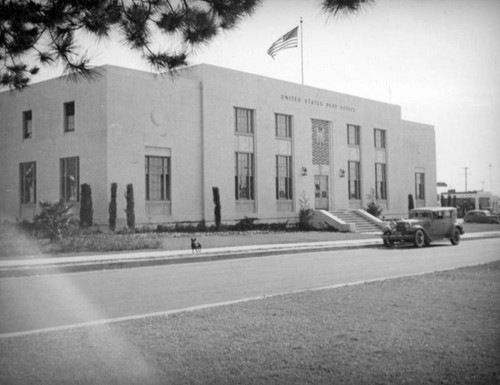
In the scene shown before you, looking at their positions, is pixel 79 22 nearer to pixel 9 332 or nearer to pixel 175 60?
pixel 175 60

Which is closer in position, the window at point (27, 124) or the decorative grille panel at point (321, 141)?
the window at point (27, 124)

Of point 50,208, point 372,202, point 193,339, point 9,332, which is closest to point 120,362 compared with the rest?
point 193,339

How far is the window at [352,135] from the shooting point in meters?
40.0

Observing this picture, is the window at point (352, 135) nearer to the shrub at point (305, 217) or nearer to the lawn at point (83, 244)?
the shrub at point (305, 217)

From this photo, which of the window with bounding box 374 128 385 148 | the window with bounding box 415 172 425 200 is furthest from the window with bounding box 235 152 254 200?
the window with bounding box 415 172 425 200

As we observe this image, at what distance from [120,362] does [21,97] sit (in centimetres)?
2911

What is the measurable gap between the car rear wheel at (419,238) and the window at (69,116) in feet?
57.9

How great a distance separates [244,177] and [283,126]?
4.88 meters

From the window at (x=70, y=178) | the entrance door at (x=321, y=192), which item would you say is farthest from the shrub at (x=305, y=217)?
the window at (x=70, y=178)

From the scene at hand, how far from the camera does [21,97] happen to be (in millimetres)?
31078

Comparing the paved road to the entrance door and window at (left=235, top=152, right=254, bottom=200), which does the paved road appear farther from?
the entrance door

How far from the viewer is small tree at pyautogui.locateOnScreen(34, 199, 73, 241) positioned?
1941 centimetres

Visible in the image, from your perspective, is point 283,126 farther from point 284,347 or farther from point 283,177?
point 284,347

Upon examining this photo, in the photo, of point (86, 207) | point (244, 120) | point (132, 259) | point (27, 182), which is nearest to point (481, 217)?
point (244, 120)
